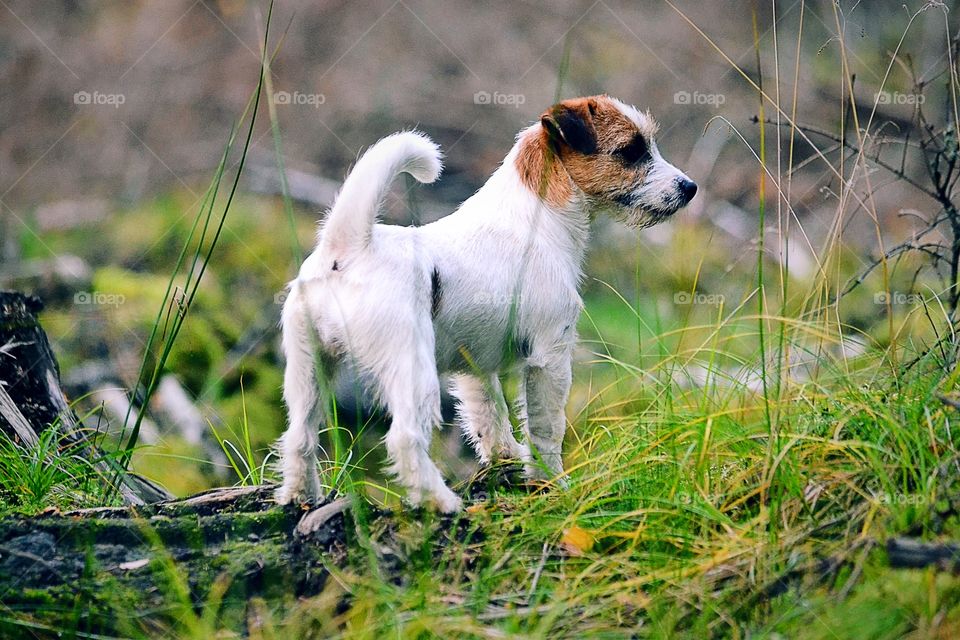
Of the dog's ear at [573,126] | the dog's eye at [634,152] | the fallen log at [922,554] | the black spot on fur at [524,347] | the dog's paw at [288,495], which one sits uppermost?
the dog's ear at [573,126]

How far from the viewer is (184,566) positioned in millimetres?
2797

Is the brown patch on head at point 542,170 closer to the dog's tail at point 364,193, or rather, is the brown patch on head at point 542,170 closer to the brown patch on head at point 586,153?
the brown patch on head at point 586,153

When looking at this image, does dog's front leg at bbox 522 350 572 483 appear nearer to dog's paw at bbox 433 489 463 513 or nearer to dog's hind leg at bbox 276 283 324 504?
dog's paw at bbox 433 489 463 513

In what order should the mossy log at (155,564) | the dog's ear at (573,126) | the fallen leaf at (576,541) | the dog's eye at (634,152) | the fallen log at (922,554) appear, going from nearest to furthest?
the fallen log at (922,554) → the mossy log at (155,564) → the fallen leaf at (576,541) → the dog's ear at (573,126) → the dog's eye at (634,152)

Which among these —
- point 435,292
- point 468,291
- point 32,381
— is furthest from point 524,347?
point 32,381

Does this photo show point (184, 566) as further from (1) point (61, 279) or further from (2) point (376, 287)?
(1) point (61, 279)

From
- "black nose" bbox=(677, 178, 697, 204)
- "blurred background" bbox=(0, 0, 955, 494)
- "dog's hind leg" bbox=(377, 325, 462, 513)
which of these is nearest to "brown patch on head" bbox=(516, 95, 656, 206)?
"black nose" bbox=(677, 178, 697, 204)

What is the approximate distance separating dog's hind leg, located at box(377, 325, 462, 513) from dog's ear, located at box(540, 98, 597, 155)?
128cm

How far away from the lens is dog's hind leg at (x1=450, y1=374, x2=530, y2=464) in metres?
3.90

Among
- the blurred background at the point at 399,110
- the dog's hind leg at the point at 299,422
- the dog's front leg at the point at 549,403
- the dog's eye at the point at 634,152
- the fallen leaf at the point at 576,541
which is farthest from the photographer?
the blurred background at the point at 399,110

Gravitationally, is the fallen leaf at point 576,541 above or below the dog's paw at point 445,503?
below

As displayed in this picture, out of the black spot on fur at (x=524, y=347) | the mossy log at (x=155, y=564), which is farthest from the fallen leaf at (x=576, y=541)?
the black spot on fur at (x=524, y=347)

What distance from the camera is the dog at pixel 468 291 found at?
3.02 metres

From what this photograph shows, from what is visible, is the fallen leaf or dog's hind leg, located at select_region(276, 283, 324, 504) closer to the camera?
the fallen leaf
